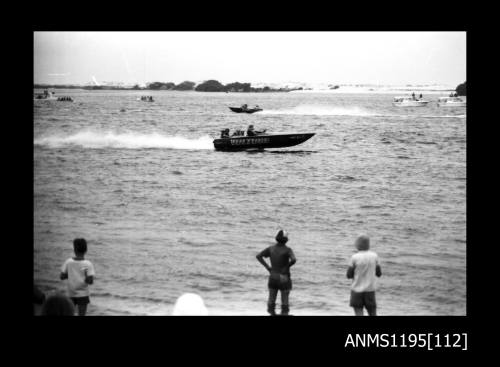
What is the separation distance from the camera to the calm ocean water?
1095 cm

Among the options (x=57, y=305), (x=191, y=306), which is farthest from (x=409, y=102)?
(x=191, y=306)

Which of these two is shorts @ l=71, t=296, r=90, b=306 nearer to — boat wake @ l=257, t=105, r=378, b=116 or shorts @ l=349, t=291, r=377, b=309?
shorts @ l=349, t=291, r=377, b=309

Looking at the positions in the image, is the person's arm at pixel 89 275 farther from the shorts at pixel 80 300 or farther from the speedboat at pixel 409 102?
the speedboat at pixel 409 102

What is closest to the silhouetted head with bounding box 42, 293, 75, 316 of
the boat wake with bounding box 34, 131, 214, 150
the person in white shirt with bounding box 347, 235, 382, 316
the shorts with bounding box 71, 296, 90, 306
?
the shorts with bounding box 71, 296, 90, 306

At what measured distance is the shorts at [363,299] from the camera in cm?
709

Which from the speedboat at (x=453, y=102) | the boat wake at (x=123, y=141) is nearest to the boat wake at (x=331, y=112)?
the speedboat at (x=453, y=102)

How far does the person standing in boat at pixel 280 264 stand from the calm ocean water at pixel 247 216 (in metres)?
1.74

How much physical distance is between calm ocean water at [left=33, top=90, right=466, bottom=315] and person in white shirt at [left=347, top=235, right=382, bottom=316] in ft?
8.30

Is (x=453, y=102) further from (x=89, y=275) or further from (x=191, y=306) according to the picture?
(x=191, y=306)

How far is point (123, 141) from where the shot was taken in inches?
1475

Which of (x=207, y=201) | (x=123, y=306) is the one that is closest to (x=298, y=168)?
(x=207, y=201)
